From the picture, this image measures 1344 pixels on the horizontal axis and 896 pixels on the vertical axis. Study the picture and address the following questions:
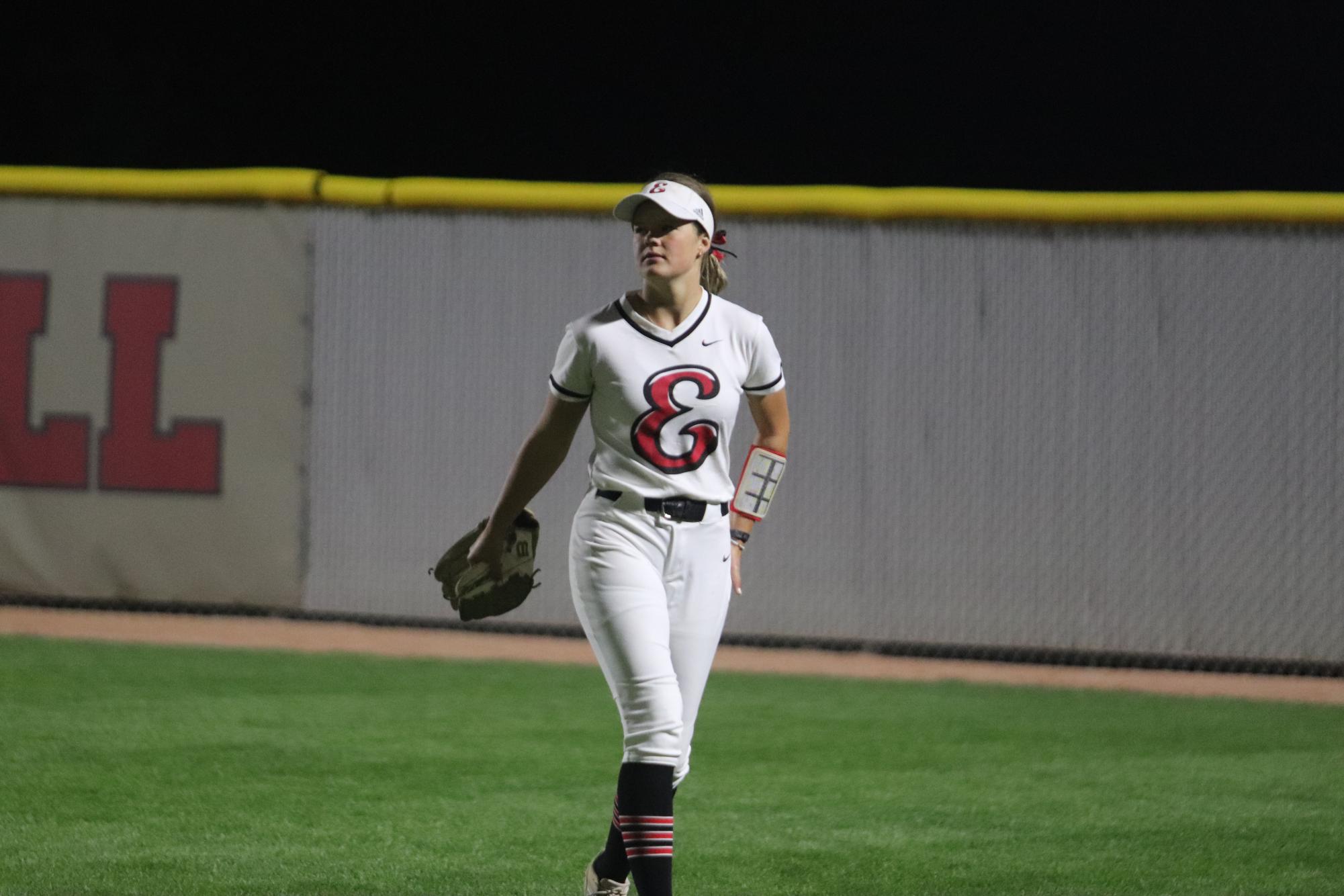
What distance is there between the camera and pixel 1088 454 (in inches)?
363

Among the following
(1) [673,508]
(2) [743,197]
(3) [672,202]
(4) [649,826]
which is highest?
(2) [743,197]

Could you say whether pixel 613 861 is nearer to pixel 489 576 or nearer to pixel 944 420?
pixel 489 576

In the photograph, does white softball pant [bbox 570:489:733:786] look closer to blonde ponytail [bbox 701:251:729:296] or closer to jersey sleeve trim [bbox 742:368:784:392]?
jersey sleeve trim [bbox 742:368:784:392]

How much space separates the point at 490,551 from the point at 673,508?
54cm

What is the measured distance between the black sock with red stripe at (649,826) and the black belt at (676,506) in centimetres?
58

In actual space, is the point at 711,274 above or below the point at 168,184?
below

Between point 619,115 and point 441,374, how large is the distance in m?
10.9

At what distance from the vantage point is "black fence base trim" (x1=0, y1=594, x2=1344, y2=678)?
9.12 metres

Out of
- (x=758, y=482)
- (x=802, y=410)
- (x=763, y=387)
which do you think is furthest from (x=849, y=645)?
(x=763, y=387)

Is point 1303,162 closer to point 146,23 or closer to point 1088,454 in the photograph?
point 1088,454

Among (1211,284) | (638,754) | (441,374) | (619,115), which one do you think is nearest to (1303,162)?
(619,115)

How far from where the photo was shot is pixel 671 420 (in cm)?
421

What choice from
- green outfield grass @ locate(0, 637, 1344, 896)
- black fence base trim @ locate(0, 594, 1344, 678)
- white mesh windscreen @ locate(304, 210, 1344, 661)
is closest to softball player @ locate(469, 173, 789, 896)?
green outfield grass @ locate(0, 637, 1344, 896)

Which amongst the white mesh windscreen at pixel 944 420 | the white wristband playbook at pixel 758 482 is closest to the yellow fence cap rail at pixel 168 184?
the white mesh windscreen at pixel 944 420
